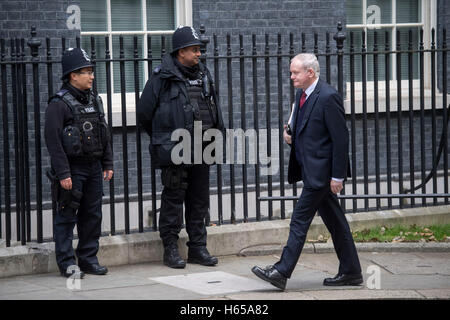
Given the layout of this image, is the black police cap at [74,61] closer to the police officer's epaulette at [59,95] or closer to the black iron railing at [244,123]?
the police officer's epaulette at [59,95]

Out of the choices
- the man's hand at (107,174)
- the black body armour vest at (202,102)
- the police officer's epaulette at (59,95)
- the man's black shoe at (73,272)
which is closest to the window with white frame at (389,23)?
the black body armour vest at (202,102)

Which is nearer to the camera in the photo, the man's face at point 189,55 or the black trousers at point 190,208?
the man's face at point 189,55

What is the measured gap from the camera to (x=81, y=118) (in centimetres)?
796

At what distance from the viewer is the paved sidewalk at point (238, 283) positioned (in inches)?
293

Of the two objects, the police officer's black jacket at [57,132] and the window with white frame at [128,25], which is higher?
the window with white frame at [128,25]

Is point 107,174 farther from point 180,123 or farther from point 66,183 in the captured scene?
point 180,123

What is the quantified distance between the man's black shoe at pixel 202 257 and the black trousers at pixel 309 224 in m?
1.16

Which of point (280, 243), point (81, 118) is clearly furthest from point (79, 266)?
point (280, 243)

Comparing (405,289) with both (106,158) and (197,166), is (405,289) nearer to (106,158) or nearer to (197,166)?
(197,166)

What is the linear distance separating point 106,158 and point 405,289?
2718mm

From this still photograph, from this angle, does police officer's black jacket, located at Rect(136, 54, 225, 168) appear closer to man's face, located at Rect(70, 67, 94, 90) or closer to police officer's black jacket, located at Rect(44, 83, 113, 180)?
man's face, located at Rect(70, 67, 94, 90)

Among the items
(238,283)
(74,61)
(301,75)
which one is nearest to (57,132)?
(74,61)

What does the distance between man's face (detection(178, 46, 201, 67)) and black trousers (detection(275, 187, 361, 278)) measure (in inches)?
63.8

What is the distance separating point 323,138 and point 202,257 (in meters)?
1.77
